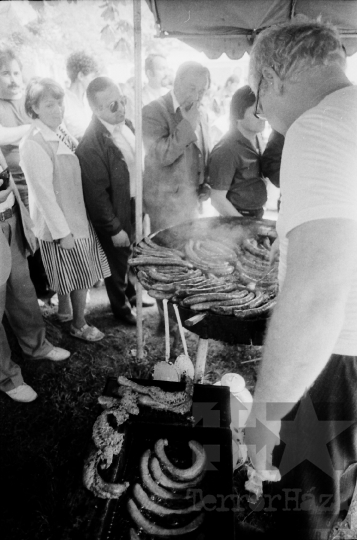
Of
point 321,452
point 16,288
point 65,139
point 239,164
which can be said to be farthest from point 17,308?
point 321,452

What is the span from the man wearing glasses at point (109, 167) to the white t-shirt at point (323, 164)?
3.06 m

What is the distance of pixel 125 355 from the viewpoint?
177 inches

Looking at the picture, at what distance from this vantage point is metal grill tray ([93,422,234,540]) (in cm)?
179

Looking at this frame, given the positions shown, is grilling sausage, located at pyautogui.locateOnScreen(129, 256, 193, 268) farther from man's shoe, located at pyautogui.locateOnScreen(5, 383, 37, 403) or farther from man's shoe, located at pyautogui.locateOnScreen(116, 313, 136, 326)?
man's shoe, located at pyautogui.locateOnScreen(116, 313, 136, 326)

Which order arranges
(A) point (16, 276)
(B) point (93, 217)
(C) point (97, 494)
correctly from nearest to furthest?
(C) point (97, 494) → (A) point (16, 276) → (B) point (93, 217)

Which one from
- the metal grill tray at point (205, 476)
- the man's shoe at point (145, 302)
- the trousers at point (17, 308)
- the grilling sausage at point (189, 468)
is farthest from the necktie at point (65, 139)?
the grilling sausage at point (189, 468)

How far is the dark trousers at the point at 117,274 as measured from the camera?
4637 millimetres

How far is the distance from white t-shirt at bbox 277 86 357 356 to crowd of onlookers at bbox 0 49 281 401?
2.45m

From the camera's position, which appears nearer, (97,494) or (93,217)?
(97,494)

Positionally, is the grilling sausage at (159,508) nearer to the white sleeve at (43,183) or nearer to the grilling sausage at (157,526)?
the grilling sausage at (157,526)

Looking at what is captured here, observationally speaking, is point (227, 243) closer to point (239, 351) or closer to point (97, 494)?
point (239, 351)

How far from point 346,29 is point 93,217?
13.0ft

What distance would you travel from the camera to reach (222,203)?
4422 mm

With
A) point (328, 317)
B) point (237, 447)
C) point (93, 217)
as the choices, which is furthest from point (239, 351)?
point (328, 317)
